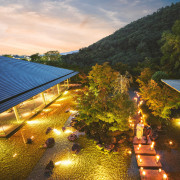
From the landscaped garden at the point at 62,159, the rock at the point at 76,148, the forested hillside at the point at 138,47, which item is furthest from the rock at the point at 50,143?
the forested hillside at the point at 138,47

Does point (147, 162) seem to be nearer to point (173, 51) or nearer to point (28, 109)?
point (28, 109)

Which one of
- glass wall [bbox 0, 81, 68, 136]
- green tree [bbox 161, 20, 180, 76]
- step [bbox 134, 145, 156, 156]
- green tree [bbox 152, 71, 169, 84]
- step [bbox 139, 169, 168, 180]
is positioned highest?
Answer: green tree [bbox 161, 20, 180, 76]

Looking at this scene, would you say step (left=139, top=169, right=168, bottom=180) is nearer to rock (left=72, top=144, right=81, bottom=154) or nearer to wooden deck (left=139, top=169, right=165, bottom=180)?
wooden deck (left=139, top=169, right=165, bottom=180)

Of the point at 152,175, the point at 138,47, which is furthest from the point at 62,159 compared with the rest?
the point at 138,47

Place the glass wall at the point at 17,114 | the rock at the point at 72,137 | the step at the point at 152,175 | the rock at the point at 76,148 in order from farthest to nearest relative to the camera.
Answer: the glass wall at the point at 17,114
the rock at the point at 72,137
the rock at the point at 76,148
the step at the point at 152,175

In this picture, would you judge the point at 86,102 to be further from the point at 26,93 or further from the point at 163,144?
the point at 163,144

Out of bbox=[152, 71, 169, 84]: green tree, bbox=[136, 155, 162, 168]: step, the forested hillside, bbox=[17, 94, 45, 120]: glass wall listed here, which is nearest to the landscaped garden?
bbox=[136, 155, 162, 168]: step

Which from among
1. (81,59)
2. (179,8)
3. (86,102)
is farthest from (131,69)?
(179,8)

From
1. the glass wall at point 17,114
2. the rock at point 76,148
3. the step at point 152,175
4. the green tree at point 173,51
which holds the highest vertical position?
the green tree at point 173,51

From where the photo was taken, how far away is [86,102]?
7082 millimetres

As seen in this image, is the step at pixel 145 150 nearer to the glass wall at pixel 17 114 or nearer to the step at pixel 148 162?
the step at pixel 148 162

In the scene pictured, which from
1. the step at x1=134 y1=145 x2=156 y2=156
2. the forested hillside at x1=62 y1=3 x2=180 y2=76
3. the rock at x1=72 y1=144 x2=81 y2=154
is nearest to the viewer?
the step at x1=134 y1=145 x2=156 y2=156

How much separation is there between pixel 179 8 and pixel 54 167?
52862 millimetres

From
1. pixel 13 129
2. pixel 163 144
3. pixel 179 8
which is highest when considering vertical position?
pixel 179 8
